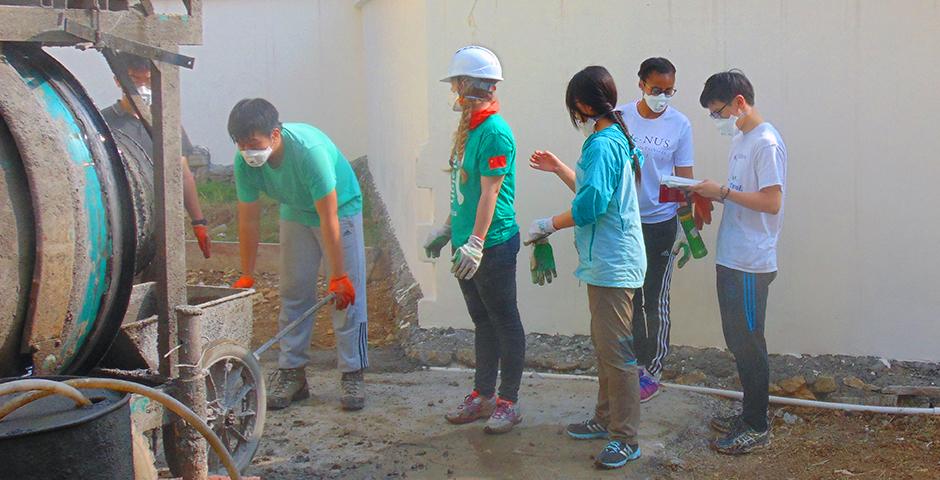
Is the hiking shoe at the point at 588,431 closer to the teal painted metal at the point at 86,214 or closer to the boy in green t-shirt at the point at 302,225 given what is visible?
the boy in green t-shirt at the point at 302,225

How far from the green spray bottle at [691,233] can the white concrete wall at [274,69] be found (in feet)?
23.6

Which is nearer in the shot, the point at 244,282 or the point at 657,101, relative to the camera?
the point at 244,282

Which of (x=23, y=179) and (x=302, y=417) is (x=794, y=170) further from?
(x=23, y=179)

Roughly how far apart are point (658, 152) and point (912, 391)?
194 centimetres

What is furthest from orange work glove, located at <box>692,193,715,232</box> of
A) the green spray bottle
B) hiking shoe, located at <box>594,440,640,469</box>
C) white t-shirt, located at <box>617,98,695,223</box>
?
hiking shoe, located at <box>594,440,640,469</box>

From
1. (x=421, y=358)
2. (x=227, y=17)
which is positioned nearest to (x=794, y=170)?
(x=421, y=358)

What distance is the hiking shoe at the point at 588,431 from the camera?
190 inches

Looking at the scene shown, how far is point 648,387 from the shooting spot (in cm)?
538

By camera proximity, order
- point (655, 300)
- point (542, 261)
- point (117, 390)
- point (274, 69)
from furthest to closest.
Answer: point (274, 69) < point (655, 300) < point (542, 261) < point (117, 390)

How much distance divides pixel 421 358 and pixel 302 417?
1259 mm

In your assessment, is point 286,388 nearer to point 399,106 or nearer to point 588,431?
point 588,431

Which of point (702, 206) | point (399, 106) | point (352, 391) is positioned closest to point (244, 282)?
point (352, 391)

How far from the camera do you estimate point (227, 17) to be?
12.2 m

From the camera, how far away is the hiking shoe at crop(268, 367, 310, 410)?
17.6 ft
